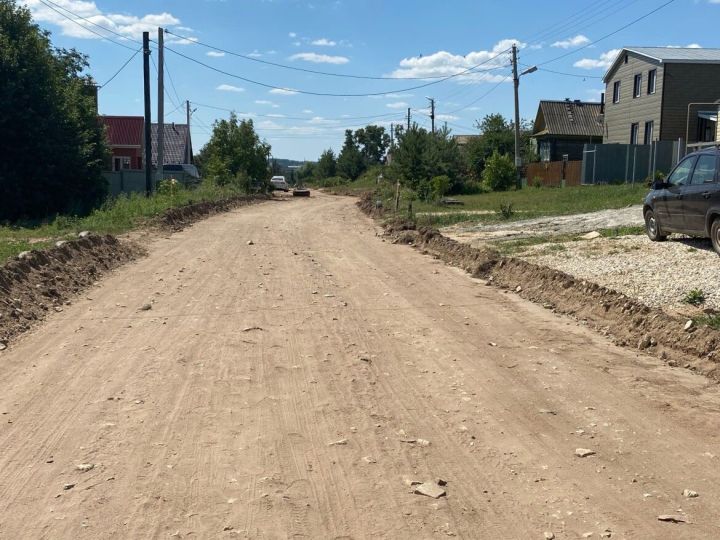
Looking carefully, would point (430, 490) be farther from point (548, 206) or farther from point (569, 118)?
point (569, 118)

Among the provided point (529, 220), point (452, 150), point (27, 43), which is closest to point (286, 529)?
point (529, 220)

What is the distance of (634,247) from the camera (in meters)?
13.3

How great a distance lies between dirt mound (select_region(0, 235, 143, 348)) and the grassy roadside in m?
0.75

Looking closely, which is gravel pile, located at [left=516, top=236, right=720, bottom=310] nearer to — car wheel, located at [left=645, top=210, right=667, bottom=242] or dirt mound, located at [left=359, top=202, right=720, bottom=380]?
car wheel, located at [left=645, top=210, right=667, bottom=242]

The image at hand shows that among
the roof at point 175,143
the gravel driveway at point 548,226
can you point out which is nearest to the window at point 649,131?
the gravel driveway at point 548,226

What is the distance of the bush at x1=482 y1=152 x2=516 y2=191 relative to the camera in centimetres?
4709

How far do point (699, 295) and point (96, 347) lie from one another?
722 cm

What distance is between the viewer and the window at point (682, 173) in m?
12.6

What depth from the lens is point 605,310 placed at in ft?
30.6

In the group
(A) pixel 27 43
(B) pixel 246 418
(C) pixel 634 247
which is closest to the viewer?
(B) pixel 246 418

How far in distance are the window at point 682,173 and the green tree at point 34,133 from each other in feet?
76.0

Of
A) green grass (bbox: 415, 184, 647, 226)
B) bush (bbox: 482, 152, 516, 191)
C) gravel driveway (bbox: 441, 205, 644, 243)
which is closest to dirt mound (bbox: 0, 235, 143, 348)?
gravel driveway (bbox: 441, 205, 644, 243)

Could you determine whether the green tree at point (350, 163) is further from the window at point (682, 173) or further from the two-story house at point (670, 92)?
the window at point (682, 173)

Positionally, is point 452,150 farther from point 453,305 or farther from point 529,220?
point 453,305
